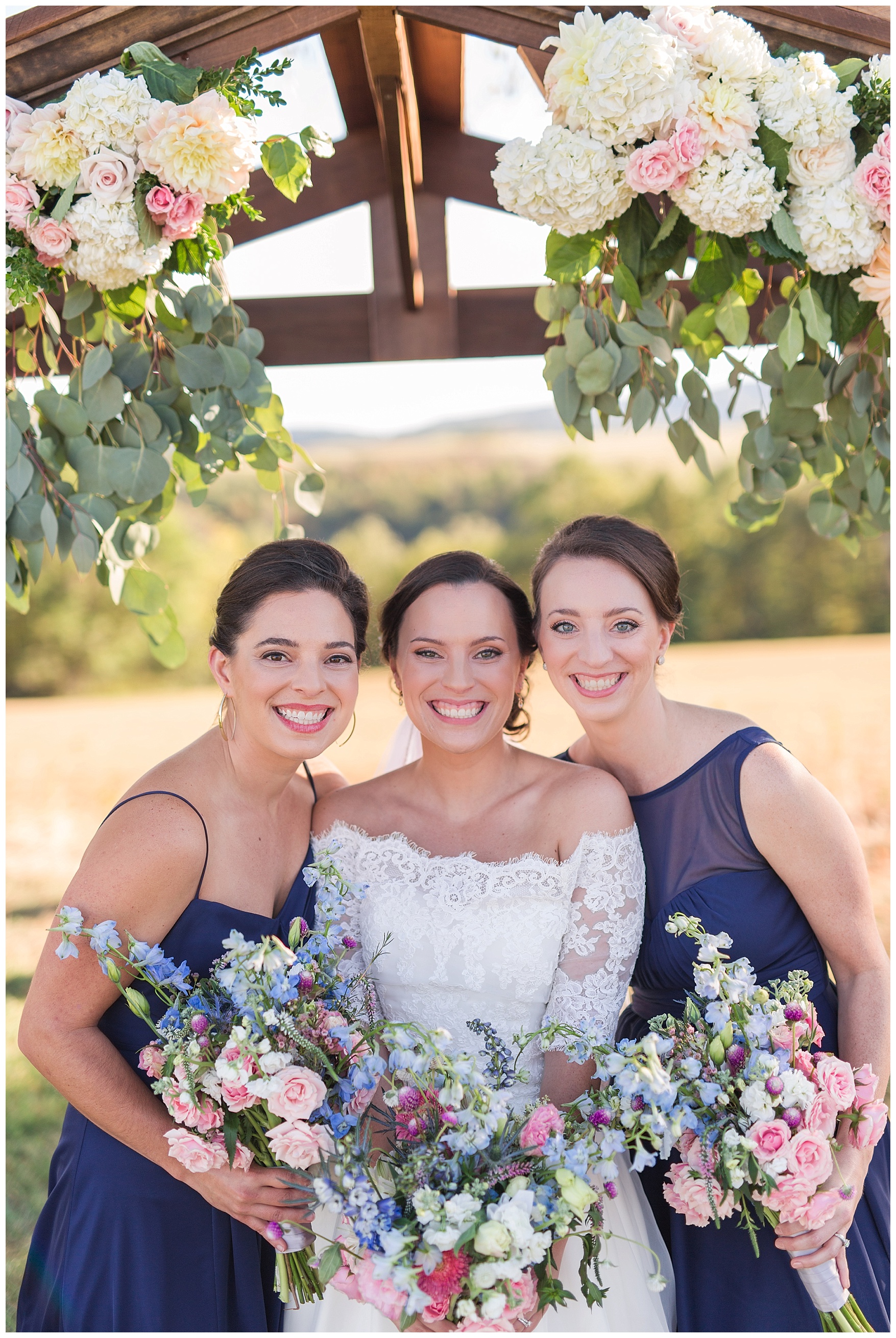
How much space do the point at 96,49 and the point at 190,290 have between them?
1.68 feet

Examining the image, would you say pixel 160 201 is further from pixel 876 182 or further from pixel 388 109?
pixel 876 182

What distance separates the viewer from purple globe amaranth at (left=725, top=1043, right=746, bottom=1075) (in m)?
1.90

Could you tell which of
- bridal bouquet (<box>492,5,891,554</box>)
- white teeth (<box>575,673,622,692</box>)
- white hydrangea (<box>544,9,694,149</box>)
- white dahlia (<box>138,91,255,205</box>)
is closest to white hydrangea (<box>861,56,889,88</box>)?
bridal bouquet (<box>492,5,891,554</box>)

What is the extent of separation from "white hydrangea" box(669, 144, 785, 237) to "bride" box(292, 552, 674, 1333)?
1.03 meters

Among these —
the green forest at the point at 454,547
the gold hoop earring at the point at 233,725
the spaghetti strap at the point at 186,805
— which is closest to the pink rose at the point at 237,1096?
the spaghetti strap at the point at 186,805

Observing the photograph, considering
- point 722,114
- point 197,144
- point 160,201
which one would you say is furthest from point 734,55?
point 160,201

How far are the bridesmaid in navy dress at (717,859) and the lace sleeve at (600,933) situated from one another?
0.13 meters

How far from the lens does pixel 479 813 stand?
2.73 meters

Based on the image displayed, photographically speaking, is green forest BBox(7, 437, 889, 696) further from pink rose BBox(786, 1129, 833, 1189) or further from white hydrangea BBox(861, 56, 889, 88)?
pink rose BBox(786, 1129, 833, 1189)

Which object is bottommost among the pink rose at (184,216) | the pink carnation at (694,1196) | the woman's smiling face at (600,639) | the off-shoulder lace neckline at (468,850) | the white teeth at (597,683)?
the pink carnation at (694,1196)

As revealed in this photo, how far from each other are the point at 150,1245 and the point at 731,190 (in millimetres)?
2608

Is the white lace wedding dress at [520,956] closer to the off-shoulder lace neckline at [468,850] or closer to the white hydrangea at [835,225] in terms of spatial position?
the off-shoulder lace neckline at [468,850]

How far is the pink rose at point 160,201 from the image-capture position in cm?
204

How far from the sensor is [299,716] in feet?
8.08
